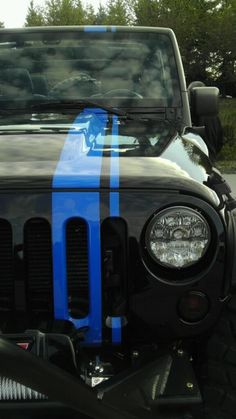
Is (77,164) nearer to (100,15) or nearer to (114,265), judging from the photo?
(114,265)

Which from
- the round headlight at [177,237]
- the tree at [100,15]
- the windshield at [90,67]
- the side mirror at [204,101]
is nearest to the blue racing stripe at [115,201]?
the round headlight at [177,237]

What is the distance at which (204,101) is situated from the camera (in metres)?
3.59

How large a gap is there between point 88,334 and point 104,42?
2.24m

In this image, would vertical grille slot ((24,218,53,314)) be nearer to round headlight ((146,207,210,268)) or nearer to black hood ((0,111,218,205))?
black hood ((0,111,218,205))

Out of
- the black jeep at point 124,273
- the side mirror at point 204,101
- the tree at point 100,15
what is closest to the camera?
the black jeep at point 124,273

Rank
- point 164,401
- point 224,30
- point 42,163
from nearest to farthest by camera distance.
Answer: point 164,401
point 42,163
point 224,30

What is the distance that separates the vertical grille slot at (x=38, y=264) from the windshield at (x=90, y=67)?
5.33 feet

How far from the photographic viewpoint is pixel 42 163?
2020 mm

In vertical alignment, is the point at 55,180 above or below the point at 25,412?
above

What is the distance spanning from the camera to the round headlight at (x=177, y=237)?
73.7 inches

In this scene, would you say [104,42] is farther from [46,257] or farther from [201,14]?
[201,14]

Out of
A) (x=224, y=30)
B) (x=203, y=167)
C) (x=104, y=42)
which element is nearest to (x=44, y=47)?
(x=104, y=42)

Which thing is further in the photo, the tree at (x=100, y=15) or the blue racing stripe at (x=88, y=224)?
the tree at (x=100, y=15)

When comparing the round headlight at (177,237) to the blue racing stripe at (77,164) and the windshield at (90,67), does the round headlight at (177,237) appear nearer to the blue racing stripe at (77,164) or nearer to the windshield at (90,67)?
the blue racing stripe at (77,164)
